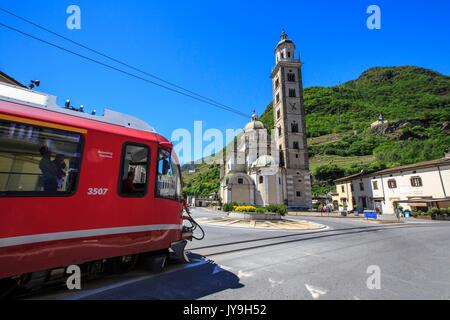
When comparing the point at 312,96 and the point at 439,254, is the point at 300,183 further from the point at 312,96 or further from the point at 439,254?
the point at 312,96

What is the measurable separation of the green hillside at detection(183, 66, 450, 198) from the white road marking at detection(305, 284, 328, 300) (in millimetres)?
72004

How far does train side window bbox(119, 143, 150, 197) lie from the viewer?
511cm

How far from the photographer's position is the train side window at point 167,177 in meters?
5.70

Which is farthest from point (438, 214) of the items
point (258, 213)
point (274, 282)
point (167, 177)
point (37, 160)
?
point (37, 160)

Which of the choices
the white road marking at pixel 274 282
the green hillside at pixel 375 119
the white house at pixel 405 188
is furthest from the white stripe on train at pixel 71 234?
the green hillside at pixel 375 119

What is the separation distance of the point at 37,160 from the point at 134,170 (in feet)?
5.75

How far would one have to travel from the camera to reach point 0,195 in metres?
3.63

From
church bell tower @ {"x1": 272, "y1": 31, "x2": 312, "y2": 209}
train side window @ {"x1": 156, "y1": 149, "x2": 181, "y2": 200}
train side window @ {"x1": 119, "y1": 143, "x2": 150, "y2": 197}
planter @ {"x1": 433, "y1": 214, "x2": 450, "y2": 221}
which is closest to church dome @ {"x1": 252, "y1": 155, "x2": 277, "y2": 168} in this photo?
church bell tower @ {"x1": 272, "y1": 31, "x2": 312, "y2": 209}

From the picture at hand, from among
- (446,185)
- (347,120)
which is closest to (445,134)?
(347,120)

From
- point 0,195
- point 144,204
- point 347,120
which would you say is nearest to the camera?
point 0,195

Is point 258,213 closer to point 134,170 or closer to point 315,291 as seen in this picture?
point 315,291

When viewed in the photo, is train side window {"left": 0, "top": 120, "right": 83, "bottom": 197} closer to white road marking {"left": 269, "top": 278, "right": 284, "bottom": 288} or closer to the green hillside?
white road marking {"left": 269, "top": 278, "right": 284, "bottom": 288}

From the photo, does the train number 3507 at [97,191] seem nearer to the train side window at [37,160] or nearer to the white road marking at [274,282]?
the train side window at [37,160]

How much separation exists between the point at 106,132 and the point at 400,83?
184 m
